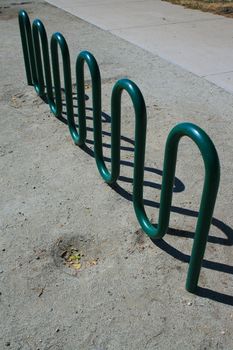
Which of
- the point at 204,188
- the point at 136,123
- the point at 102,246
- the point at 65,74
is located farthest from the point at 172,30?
the point at 204,188

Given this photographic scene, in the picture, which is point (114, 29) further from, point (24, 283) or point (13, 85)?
point (24, 283)

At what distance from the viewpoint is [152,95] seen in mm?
5164

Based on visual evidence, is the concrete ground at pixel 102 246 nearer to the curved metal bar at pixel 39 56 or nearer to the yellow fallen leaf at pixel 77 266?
the yellow fallen leaf at pixel 77 266

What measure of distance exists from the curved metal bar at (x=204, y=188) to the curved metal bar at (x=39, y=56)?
2.13 metres

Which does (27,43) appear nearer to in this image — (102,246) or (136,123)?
(136,123)

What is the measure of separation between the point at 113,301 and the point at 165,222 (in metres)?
0.57

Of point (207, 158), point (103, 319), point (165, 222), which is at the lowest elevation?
point (103, 319)

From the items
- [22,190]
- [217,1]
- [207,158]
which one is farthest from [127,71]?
[217,1]

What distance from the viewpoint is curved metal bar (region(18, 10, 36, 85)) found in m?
4.77

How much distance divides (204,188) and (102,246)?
100 cm

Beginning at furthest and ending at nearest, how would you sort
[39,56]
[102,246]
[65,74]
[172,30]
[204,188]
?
[172,30]
[39,56]
[65,74]
[102,246]
[204,188]

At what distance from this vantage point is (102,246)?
2.89m

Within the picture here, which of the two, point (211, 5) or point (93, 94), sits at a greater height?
point (93, 94)

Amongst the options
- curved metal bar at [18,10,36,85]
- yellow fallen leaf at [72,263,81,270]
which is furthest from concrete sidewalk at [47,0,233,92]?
yellow fallen leaf at [72,263,81,270]
